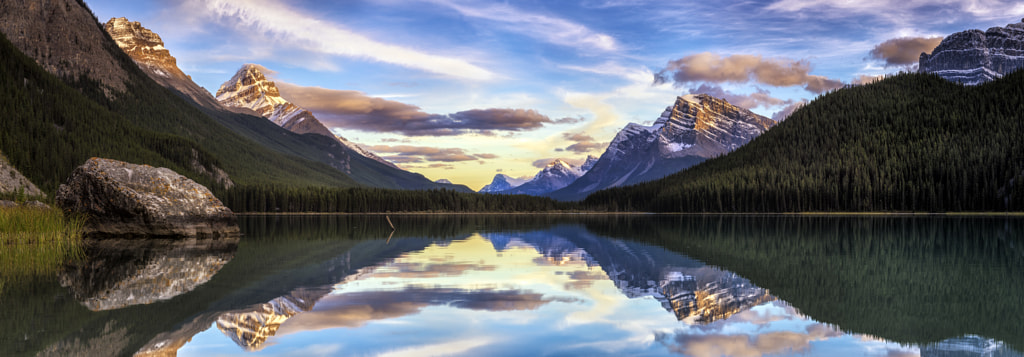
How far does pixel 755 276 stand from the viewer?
27859 mm

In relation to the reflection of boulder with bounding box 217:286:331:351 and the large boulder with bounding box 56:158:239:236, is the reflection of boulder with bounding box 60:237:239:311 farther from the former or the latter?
the large boulder with bounding box 56:158:239:236

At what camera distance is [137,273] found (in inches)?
1072

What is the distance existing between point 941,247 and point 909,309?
30.9 meters

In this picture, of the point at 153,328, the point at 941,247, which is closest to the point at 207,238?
the point at 153,328

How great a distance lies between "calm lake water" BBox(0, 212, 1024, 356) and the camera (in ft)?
47.8

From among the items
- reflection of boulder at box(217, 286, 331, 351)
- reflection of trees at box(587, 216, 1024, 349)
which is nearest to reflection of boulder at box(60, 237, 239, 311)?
reflection of boulder at box(217, 286, 331, 351)

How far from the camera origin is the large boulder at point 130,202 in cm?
5231

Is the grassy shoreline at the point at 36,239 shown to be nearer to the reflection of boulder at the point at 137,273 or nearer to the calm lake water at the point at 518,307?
the reflection of boulder at the point at 137,273

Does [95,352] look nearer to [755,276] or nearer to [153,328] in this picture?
[153,328]

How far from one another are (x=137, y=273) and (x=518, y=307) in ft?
56.4

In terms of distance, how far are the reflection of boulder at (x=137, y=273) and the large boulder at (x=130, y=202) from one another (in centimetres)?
888

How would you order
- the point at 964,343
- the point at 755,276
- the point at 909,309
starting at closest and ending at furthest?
A: the point at 964,343 → the point at 909,309 → the point at 755,276

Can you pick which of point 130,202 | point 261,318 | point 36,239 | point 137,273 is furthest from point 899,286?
point 130,202

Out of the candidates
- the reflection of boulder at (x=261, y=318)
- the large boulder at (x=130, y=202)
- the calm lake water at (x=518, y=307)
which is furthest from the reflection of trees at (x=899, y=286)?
the large boulder at (x=130, y=202)
